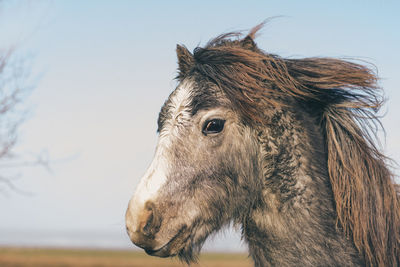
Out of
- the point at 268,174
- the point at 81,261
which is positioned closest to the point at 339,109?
the point at 268,174

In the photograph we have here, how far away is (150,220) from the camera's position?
3242 millimetres

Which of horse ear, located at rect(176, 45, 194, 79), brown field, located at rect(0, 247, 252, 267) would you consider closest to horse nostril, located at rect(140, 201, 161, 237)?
horse ear, located at rect(176, 45, 194, 79)

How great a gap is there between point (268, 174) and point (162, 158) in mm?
905

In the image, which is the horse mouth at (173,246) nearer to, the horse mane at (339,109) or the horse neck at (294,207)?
the horse neck at (294,207)

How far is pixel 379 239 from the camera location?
3562 millimetres

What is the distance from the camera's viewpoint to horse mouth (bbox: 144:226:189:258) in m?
3.39

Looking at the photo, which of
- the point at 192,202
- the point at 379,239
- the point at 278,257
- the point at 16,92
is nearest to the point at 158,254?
the point at 192,202

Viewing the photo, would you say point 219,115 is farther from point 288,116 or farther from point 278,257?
point 278,257

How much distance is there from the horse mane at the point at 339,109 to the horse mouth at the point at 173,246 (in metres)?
1.11

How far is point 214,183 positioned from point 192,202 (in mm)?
244

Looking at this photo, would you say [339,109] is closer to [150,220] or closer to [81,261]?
[150,220]

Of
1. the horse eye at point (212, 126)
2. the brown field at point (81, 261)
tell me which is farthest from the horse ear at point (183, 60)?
the brown field at point (81, 261)

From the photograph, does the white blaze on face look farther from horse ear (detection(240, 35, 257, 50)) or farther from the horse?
horse ear (detection(240, 35, 257, 50))

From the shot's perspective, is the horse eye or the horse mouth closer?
the horse mouth
